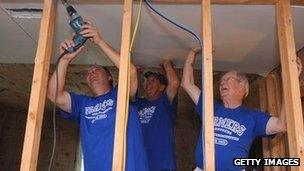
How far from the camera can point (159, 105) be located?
113 inches

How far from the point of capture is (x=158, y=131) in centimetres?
278

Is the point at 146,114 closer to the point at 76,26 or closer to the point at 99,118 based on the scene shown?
the point at 99,118

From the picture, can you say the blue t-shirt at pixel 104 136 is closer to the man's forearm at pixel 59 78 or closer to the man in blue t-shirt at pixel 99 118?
the man in blue t-shirt at pixel 99 118

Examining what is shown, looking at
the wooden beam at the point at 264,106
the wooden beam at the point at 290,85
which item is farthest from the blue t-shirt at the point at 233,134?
the wooden beam at the point at 264,106

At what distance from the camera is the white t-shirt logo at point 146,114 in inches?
111

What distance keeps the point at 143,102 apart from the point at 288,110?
136 cm

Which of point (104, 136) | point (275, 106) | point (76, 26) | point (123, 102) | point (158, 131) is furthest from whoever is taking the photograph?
point (275, 106)

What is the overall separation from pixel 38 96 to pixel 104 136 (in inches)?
19.7

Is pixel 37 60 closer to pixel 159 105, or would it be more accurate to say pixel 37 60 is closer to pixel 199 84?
pixel 159 105

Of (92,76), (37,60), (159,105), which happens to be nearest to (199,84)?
(159,105)

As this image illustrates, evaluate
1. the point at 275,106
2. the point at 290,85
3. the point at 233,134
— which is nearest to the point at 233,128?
the point at 233,134

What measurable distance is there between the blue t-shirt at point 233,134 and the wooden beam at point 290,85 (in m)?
0.40

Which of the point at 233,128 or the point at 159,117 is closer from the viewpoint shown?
the point at 233,128

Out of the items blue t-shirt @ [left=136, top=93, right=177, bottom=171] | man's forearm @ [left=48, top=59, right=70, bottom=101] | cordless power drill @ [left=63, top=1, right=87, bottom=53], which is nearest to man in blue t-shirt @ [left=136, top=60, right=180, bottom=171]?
blue t-shirt @ [left=136, top=93, right=177, bottom=171]
